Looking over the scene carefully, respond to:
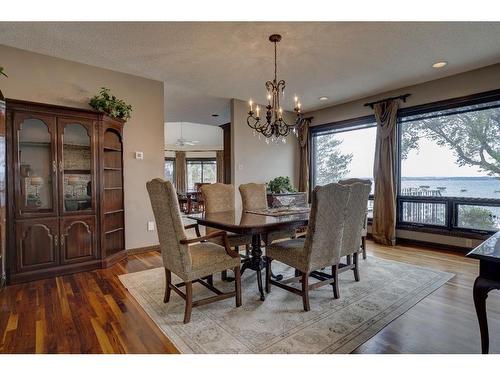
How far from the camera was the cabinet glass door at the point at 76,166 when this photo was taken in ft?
10.4

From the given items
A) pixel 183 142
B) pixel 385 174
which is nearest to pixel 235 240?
pixel 385 174

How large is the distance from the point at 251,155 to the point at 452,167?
3.29 m

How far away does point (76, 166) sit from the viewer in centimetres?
329

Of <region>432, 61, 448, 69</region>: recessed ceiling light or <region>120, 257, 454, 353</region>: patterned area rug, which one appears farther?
<region>432, 61, 448, 69</region>: recessed ceiling light

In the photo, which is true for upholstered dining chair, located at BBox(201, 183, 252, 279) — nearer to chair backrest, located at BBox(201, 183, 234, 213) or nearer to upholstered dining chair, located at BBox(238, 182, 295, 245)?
chair backrest, located at BBox(201, 183, 234, 213)

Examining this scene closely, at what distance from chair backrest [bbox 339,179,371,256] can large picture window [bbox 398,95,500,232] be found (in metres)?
2.37

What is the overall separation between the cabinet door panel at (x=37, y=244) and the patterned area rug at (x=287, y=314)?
852mm

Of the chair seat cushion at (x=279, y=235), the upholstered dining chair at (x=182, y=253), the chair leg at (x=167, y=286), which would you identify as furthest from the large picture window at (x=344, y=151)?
the chair leg at (x=167, y=286)

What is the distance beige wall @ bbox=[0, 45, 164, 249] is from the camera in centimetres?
315

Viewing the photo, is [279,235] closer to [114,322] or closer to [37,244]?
[114,322]

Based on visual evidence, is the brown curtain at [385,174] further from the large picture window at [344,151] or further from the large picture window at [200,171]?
the large picture window at [200,171]

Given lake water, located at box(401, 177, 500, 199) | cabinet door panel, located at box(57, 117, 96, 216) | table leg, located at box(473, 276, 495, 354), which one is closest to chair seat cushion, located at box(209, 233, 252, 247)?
cabinet door panel, located at box(57, 117, 96, 216)
